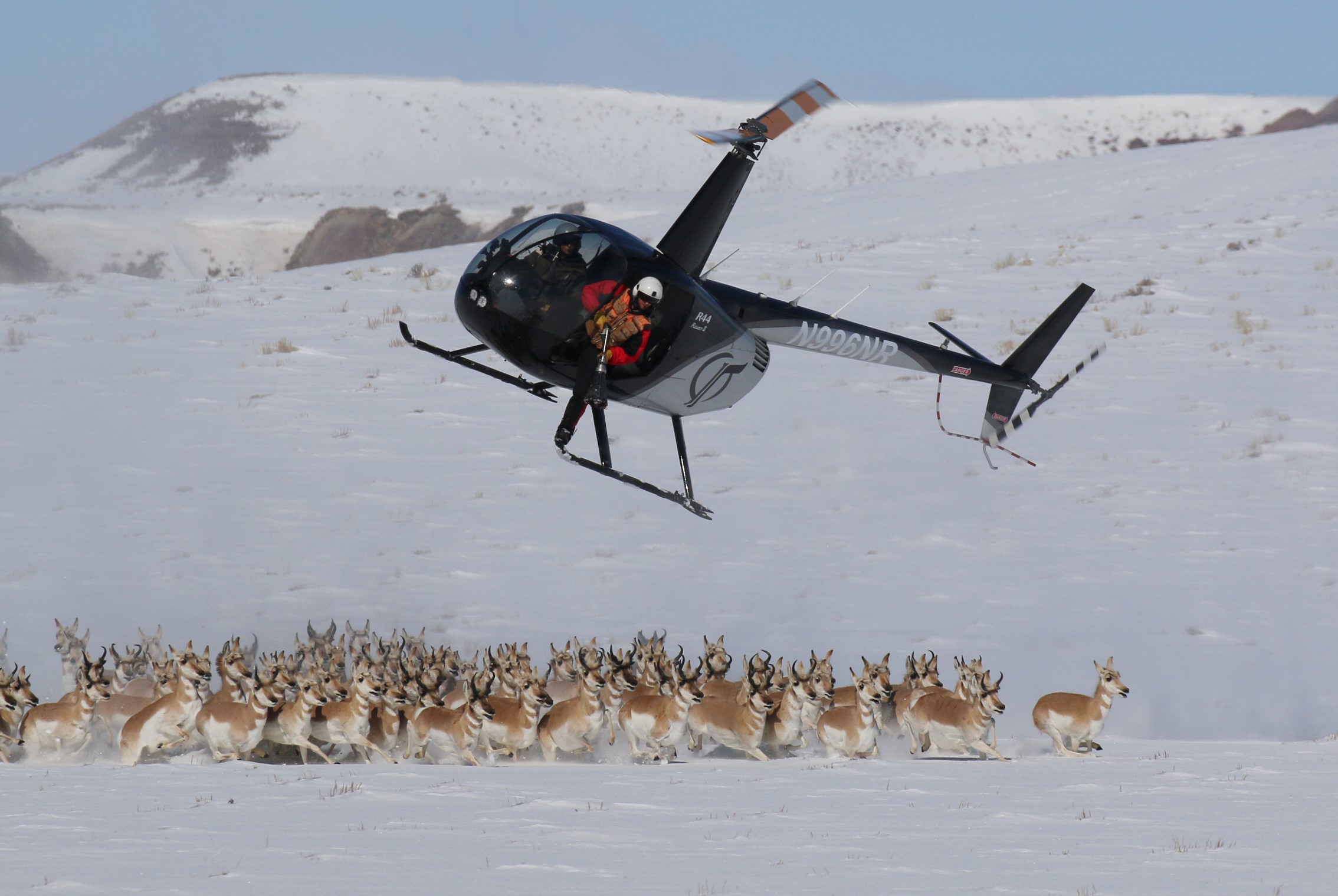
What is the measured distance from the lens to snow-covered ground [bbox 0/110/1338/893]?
710 cm

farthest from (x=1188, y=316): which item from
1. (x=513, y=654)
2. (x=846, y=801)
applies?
(x=846, y=801)

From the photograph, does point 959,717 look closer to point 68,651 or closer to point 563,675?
point 563,675

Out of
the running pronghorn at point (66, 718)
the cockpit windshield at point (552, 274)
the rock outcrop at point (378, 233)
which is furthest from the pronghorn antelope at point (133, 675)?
the rock outcrop at point (378, 233)

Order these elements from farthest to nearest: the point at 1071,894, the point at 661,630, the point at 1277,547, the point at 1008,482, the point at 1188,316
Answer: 1. the point at 1188,316
2. the point at 1008,482
3. the point at 1277,547
4. the point at 661,630
5. the point at 1071,894

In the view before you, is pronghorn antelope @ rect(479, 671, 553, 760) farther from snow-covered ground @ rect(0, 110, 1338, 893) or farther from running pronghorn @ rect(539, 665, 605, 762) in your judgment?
snow-covered ground @ rect(0, 110, 1338, 893)

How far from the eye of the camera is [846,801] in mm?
8406

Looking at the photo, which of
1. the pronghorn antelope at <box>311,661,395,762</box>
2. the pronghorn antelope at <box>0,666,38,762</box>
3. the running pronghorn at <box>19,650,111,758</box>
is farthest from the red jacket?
the pronghorn antelope at <box>0,666,38,762</box>

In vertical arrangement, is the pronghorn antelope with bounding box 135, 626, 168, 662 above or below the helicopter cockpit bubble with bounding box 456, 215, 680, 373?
below

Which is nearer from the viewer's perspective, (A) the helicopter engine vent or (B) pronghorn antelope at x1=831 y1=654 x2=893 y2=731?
(B) pronghorn antelope at x1=831 y1=654 x2=893 y2=731

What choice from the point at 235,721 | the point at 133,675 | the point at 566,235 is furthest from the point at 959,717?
the point at 133,675

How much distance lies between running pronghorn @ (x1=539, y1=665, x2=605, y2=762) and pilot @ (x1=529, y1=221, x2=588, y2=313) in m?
3.07

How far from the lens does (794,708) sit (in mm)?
10875

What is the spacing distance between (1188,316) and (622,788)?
19.1m

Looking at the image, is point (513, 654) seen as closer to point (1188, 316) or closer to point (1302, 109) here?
point (1188, 316)
